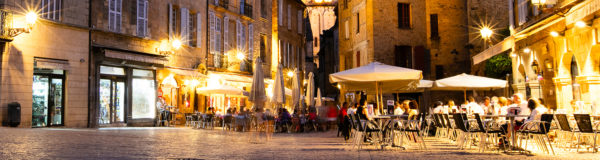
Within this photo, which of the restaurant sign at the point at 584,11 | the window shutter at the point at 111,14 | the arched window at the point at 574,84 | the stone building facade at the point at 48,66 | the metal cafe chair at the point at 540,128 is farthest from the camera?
the window shutter at the point at 111,14

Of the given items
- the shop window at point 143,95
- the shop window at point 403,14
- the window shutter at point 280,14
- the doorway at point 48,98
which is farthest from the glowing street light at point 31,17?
the shop window at point 403,14

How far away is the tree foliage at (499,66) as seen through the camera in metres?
23.2

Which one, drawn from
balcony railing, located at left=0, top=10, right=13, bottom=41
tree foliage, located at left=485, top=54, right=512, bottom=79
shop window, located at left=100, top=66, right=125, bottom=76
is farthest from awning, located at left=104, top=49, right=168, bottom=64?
tree foliage, located at left=485, top=54, right=512, bottom=79

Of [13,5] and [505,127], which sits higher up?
[13,5]

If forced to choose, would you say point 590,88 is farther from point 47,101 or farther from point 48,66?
point 47,101

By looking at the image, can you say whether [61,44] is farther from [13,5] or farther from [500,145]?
[500,145]

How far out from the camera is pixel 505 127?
10258 mm

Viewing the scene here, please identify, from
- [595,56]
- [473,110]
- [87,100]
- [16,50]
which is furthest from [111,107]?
[595,56]

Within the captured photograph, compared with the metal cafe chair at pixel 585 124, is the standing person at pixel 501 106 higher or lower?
higher

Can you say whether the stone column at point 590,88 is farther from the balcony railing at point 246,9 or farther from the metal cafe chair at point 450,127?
the balcony railing at point 246,9

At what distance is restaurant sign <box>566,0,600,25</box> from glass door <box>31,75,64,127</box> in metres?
15.1

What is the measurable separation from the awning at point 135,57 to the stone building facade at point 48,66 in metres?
0.78

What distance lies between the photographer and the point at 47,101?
1753 cm

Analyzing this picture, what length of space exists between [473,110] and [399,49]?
15.3 metres
